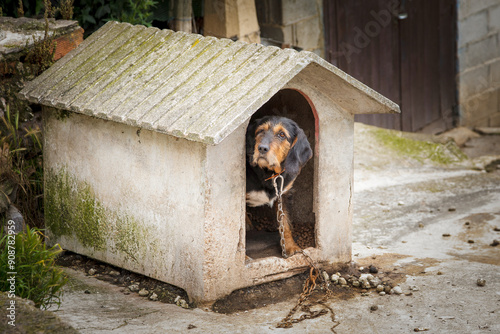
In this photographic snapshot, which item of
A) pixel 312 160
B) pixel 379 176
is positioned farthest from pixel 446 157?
pixel 312 160

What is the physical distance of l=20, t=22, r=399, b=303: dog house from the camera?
4.29m

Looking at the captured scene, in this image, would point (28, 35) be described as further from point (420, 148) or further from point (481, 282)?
point (420, 148)

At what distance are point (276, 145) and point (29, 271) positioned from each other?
71.8 inches

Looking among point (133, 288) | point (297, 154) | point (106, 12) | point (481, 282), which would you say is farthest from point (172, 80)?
point (481, 282)

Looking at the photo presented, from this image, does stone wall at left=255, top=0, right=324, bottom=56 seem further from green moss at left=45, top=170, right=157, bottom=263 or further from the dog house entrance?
green moss at left=45, top=170, right=157, bottom=263

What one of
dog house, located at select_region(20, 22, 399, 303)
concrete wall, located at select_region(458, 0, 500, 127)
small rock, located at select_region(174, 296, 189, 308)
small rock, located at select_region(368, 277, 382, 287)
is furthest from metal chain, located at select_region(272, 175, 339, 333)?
concrete wall, located at select_region(458, 0, 500, 127)

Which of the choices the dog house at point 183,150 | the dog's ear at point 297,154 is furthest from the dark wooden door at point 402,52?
the dog's ear at point 297,154

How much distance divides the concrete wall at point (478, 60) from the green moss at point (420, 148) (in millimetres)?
2019

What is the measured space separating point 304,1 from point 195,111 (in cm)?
520

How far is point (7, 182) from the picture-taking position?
520 cm

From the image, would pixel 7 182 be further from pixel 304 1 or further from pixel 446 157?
pixel 446 157

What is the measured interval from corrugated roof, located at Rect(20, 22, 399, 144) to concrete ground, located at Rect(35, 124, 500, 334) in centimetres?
122

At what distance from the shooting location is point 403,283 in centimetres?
495

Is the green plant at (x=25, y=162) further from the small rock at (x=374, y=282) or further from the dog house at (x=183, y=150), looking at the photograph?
the small rock at (x=374, y=282)
